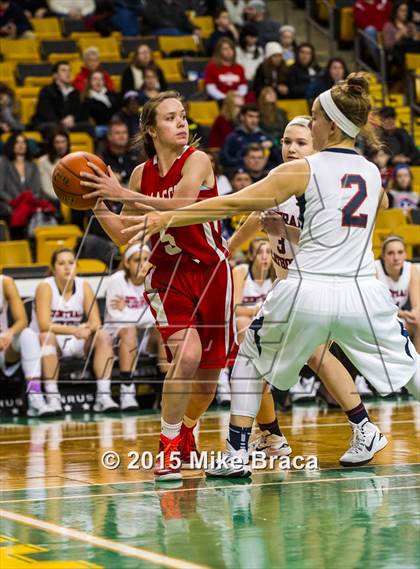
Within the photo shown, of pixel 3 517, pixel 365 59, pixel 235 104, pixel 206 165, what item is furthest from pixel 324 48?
pixel 3 517

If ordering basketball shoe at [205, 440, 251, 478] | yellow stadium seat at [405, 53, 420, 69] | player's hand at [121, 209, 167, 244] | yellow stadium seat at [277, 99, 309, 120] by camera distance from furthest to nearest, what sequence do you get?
yellow stadium seat at [405, 53, 420, 69], yellow stadium seat at [277, 99, 309, 120], basketball shoe at [205, 440, 251, 478], player's hand at [121, 209, 167, 244]

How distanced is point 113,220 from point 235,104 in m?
9.10

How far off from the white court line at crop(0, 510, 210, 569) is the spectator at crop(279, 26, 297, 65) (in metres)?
12.9

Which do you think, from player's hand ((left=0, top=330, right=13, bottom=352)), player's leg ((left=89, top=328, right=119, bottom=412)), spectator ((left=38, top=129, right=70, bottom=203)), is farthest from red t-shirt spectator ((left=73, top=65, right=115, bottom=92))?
player's hand ((left=0, top=330, right=13, bottom=352))

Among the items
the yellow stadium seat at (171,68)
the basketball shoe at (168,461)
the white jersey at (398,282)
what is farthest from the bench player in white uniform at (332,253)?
the yellow stadium seat at (171,68)

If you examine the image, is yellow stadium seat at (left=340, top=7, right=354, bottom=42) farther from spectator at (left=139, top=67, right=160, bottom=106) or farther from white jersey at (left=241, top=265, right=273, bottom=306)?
white jersey at (left=241, top=265, right=273, bottom=306)

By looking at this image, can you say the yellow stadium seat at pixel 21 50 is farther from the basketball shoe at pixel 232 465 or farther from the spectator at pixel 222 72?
the basketball shoe at pixel 232 465

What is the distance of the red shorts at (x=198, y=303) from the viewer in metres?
6.73

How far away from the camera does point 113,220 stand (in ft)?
21.7

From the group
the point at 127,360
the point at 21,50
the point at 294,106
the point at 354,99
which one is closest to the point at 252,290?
the point at 127,360

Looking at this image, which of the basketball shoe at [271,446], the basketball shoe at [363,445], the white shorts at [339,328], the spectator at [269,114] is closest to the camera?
the white shorts at [339,328]

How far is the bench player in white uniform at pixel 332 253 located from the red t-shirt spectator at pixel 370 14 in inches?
510

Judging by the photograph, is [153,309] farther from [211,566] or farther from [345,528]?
[211,566]

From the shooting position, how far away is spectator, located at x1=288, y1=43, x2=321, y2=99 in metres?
16.9
